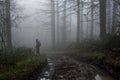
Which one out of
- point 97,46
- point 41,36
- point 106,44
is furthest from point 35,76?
point 41,36

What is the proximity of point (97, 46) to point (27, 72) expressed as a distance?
9859 mm

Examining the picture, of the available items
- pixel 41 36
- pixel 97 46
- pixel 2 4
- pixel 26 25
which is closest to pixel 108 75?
pixel 97 46

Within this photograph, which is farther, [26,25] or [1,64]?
[26,25]

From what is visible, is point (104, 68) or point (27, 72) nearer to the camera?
point (27, 72)

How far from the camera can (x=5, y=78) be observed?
9.46 metres

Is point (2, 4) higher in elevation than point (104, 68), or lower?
higher

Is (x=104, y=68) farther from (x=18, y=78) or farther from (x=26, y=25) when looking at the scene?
(x=26, y=25)

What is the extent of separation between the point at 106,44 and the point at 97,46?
1.95 metres

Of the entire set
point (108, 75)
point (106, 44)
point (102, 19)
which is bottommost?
point (108, 75)

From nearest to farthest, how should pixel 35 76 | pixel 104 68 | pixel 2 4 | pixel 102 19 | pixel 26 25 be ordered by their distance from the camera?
1. pixel 35 76
2. pixel 104 68
3. pixel 2 4
4. pixel 102 19
5. pixel 26 25

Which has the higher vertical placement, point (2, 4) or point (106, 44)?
point (2, 4)

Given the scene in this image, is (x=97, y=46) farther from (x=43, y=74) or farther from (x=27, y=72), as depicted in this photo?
(x=27, y=72)

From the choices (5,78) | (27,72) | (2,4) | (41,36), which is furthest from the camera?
(41,36)

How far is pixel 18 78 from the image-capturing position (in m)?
9.66
